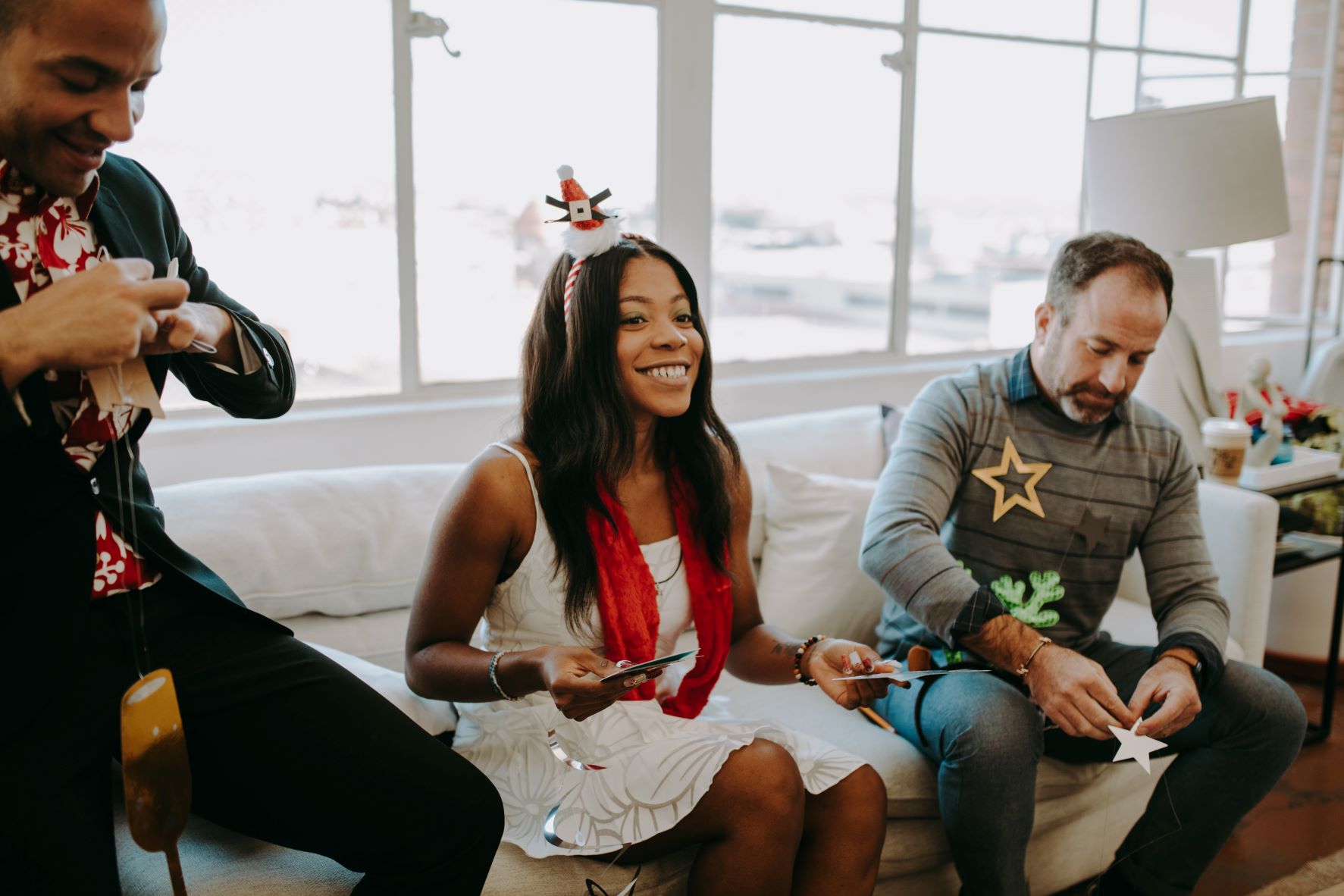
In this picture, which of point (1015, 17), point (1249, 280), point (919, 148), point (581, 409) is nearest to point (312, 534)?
point (581, 409)

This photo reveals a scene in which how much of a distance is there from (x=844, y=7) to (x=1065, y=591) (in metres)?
1.88

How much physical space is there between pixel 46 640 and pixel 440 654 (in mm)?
473

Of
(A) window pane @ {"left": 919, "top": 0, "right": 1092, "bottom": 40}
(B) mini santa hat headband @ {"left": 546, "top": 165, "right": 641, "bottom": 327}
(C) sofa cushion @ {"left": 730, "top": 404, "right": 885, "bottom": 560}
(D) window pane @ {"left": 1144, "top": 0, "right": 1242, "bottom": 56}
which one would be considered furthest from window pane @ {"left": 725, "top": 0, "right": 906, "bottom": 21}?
(B) mini santa hat headband @ {"left": 546, "top": 165, "right": 641, "bottom": 327}

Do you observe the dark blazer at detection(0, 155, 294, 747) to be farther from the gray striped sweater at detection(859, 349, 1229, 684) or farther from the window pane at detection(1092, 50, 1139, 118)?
the window pane at detection(1092, 50, 1139, 118)

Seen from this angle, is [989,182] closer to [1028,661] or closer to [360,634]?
[1028,661]

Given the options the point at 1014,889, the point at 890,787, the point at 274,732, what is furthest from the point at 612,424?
the point at 1014,889

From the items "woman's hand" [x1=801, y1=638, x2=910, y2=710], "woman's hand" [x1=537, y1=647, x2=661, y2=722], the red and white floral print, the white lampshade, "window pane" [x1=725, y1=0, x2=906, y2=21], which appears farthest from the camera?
"window pane" [x1=725, y1=0, x2=906, y2=21]

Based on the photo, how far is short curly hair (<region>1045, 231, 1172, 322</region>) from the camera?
1902 millimetres

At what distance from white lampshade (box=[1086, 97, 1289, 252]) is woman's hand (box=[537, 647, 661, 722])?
74.9 inches

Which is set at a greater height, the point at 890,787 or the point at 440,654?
the point at 440,654

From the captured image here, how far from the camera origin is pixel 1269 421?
8.86ft

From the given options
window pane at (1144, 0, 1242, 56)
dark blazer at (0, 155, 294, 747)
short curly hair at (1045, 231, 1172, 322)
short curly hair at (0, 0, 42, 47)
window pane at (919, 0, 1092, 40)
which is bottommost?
dark blazer at (0, 155, 294, 747)

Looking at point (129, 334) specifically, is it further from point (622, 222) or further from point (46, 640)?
point (622, 222)

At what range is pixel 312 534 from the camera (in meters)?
1.95
